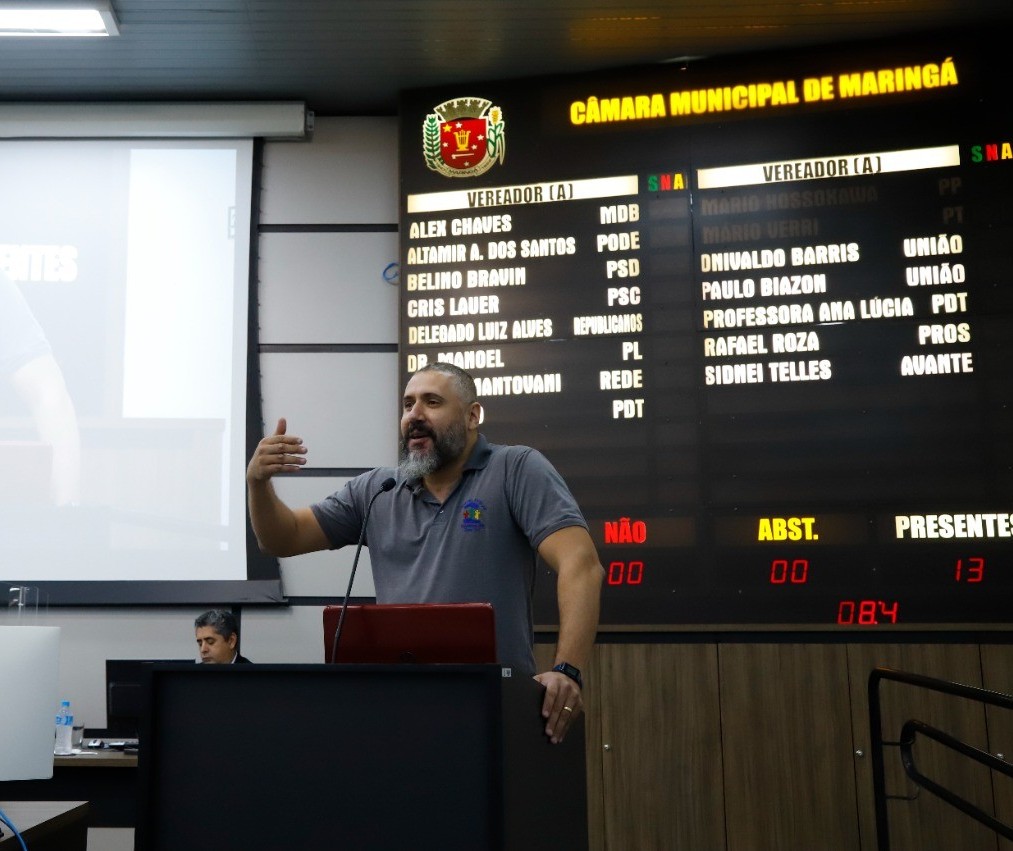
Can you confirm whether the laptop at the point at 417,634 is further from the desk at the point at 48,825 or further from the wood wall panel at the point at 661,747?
the wood wall panel at the point at 661,747

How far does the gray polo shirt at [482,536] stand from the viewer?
2166 millimetres

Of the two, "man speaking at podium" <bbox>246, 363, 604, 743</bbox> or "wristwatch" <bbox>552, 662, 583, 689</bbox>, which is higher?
"man speaking at podium" <bbox>246, 363, 604, 743</bbox>

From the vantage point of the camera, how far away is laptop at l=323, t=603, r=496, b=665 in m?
1.60

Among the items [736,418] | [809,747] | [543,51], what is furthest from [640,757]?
[543,51]

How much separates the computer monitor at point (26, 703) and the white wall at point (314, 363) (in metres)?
2.66

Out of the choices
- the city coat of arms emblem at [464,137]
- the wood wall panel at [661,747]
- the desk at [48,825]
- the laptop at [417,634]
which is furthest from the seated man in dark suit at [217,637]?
the laptop at [417,634]

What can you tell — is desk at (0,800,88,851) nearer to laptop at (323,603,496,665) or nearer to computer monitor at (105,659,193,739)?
laptop at (323,603,496,665)

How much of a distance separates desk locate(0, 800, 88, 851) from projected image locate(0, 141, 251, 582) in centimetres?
251

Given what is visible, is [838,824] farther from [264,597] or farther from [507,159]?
[507,159]

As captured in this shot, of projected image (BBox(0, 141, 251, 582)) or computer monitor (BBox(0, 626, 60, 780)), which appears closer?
computer monitor (BBox(0, 626, 60, 780))

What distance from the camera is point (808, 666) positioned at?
372 centimetres

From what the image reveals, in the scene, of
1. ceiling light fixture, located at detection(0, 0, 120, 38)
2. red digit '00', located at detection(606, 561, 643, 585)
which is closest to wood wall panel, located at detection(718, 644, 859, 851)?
red digit '00', located at detection(606, 561, 643, 585)

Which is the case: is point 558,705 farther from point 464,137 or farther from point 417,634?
point 464,137

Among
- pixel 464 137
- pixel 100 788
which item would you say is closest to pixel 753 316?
pixel 464 137
